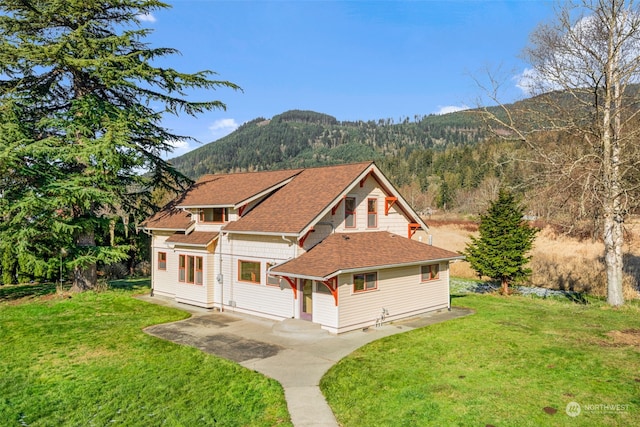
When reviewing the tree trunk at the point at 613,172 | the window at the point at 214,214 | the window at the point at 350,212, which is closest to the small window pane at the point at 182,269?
the window at the point at 214,214

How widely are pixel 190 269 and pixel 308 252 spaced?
7.21 m

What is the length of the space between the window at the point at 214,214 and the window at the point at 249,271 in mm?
2573

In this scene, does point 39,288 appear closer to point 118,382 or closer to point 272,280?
point 272,280

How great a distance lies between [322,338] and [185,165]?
19373 centimetres

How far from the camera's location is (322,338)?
15.0 metres

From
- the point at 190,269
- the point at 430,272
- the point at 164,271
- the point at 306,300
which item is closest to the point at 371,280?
the point at 306,300

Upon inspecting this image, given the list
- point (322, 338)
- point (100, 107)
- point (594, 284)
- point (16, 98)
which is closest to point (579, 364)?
point (322, 338)

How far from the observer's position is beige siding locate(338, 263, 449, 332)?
1569cm

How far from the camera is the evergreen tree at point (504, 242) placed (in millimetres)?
23766

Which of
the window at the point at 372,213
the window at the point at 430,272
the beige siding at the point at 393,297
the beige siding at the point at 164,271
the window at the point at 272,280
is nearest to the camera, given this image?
the beige siding at the point at 393,297

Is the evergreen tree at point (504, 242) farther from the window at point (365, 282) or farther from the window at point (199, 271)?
the window at point (199, 271)

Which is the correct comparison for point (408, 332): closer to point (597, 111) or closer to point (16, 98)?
point (597, 111)

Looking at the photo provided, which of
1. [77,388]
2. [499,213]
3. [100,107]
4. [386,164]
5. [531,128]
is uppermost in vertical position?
[386,164]

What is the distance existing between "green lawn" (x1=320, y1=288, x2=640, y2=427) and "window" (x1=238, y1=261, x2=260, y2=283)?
6354mm
